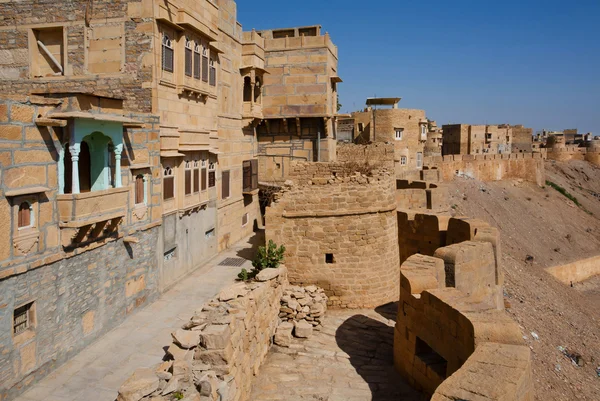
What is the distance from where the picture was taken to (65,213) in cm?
745

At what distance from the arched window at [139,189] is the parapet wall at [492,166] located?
96.8 ft

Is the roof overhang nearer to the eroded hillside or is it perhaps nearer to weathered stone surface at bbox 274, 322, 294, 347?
the eroded hillside

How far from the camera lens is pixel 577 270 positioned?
1169 inches

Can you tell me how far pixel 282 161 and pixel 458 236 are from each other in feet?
26.6

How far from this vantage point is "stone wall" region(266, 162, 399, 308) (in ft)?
38.5

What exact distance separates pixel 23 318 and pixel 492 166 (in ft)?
135

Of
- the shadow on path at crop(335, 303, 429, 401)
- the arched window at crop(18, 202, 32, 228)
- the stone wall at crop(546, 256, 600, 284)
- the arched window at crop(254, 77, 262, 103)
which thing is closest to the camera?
the arched window at crop(18, 202, 32, 228)

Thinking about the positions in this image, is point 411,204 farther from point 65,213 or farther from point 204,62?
point 65,213

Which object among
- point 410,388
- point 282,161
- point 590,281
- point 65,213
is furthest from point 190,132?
point 590,281

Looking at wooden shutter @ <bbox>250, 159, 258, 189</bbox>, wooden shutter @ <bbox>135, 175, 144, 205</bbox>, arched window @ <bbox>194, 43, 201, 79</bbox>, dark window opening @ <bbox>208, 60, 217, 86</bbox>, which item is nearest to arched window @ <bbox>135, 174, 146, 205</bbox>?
wooden shutter @ <bbox>135, 175, 144, 205</bbox>

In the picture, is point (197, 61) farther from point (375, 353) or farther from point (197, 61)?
point (375, 353)

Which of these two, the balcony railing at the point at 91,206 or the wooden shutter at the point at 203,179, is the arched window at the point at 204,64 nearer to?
the wooden shutter at the point at 203,179

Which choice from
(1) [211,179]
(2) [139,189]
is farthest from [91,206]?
(1) [211,179]

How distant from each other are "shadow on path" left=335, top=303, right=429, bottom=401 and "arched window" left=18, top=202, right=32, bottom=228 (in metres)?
6.07
